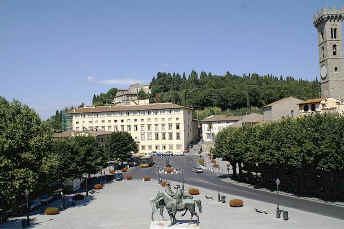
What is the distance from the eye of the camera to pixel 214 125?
121875 mm

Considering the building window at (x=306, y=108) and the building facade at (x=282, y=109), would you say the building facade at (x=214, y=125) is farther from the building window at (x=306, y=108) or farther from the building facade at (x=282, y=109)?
the building window at (x=306, y=108)

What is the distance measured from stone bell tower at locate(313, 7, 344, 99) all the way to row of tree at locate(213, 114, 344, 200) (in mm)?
30257

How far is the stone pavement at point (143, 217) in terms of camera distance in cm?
2859

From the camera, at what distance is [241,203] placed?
120ft

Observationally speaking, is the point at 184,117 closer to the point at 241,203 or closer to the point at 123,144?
the point at 123,144

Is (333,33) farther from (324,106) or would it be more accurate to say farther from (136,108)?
(136,108)

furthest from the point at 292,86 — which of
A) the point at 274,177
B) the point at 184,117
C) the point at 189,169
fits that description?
the point at 274,177

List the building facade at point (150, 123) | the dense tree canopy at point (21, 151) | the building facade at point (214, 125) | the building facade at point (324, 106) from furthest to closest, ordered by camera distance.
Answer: the building facade at point (214, 125) → the building facade at point (150, 123) → the building facade at point (324, 106) → the dense tree canopy at point (21, 151)

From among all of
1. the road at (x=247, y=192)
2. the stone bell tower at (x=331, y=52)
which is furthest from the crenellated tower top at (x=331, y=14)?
the road at (x=247, y=192)

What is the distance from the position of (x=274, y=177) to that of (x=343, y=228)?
77.6ft

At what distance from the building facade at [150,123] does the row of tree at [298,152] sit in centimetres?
5738

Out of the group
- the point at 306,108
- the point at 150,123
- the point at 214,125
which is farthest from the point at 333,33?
the point at 150,123

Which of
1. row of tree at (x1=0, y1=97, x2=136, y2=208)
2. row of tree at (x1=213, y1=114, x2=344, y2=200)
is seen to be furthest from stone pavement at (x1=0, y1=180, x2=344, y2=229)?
row of tree at (x1=213, y1=114, x2=344, y2=200)

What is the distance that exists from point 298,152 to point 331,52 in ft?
137
